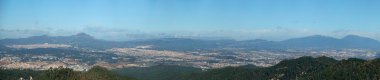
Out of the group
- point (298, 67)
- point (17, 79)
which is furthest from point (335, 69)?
point (17, 79)

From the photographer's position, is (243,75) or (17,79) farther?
(243,75)

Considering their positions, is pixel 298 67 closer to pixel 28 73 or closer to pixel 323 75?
pixel 323 75

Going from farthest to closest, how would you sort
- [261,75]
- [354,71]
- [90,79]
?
[261,75], [354,71], [90,79]

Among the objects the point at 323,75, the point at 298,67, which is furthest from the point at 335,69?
the point at 298,67

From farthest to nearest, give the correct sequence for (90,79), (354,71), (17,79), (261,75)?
1. (261,75)
2. (17,79)
3. (354,71)
4. (90,79)

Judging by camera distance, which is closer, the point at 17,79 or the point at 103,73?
the point at 103,73

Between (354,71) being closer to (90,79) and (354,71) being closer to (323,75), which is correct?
(323,75)

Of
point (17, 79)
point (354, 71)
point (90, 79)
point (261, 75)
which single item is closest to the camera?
point (90, 79)

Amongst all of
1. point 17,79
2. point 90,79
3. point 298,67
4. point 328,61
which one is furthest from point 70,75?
point 328,61
